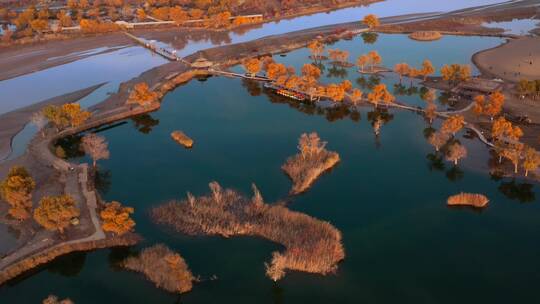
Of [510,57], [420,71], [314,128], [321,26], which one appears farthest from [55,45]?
[510,57]

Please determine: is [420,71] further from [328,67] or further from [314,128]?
[314,128]

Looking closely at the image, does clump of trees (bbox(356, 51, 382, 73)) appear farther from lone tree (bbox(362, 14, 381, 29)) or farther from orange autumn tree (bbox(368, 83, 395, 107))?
lone tree (bbox(362, 14, 381, 29))

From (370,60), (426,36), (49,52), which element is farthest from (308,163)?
A: (49,52)

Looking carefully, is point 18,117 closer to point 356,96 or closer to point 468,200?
point 356,96

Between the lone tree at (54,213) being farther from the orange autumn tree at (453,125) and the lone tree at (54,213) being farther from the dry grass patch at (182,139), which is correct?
the orange autumn tree at (453,125)

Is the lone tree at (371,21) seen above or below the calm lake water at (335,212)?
above

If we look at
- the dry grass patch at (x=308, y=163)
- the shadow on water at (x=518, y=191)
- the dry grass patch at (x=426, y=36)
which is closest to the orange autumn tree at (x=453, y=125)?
the shadow on water at (x=518, y=191)
